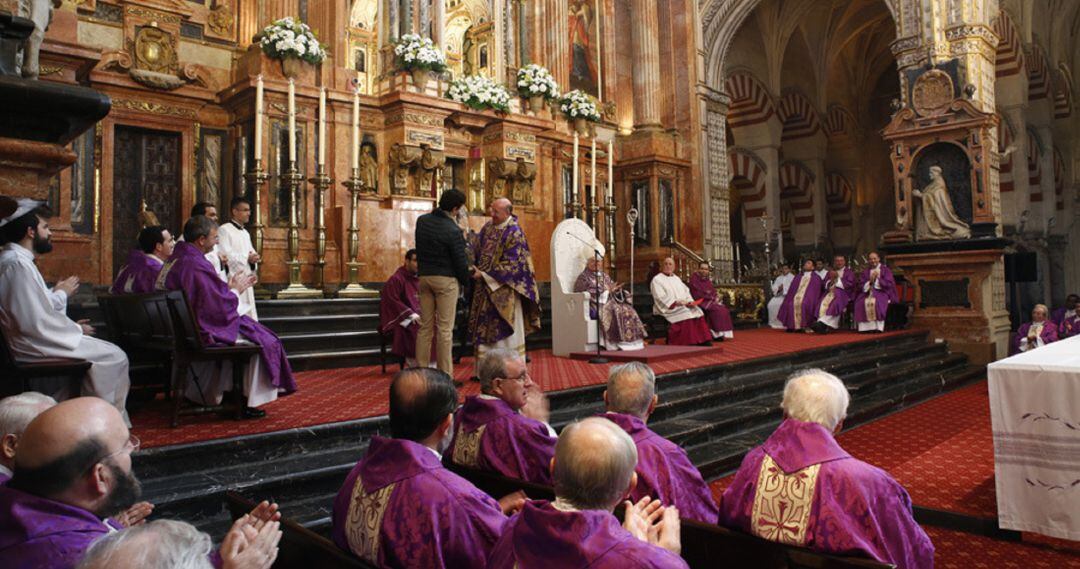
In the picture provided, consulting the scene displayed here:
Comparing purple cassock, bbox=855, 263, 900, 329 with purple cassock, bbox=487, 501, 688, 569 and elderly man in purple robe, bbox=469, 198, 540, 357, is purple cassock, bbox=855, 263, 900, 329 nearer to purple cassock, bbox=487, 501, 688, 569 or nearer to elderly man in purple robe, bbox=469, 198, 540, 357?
elderly man in purple robe, bbox=469, 198, 540, 357

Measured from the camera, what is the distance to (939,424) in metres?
6.87

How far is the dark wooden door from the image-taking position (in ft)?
30.3

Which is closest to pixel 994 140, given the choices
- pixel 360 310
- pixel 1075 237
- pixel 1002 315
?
pixel 1002 315

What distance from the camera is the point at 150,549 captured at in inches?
49.0

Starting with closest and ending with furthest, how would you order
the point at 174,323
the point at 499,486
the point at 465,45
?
1. the point at 499,486
2. the point at 174,323
3. the point at 465,45

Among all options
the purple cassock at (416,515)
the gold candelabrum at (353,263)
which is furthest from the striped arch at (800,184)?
the purple cassock at (416,515)

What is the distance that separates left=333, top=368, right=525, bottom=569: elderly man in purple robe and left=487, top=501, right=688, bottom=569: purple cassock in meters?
0.49

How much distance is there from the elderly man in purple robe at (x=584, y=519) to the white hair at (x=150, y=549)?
633 millimetres

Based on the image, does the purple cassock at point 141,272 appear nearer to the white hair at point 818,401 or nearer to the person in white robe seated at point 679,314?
the white hair at point 818,401

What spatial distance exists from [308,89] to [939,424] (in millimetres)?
8388

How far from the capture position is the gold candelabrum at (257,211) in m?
8.31

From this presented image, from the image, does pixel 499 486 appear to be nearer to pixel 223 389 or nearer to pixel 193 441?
pixel 193 441

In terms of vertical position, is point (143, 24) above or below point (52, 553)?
above

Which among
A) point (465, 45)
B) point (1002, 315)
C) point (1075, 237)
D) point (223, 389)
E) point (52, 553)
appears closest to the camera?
point (52, 553)
